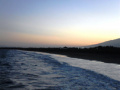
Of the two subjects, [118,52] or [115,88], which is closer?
[115,88]

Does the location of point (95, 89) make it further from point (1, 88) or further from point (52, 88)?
point (1, 88)

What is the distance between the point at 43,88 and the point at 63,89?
97 cm

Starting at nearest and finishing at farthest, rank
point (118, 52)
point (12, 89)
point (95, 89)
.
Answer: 1. point (12, 89)
2. point (95, 89)
3. point (118, 52)

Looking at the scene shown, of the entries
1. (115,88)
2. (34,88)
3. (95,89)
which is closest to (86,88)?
(95,89)

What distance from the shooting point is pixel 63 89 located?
21.2 feet

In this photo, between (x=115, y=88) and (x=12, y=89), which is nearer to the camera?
(x=12, y=89)

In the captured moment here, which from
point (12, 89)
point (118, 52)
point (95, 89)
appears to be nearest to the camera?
point (12, 89)

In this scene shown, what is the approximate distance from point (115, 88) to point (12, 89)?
5.10 meters

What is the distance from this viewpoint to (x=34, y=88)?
6.46m

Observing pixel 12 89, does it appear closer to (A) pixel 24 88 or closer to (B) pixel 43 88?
(A) pixel 24 88

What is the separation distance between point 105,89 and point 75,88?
149cm

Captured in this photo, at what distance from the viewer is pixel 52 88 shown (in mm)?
6555

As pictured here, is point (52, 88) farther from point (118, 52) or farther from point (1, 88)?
point (118, 52)

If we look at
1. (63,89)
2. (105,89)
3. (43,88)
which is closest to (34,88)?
(43,88)
